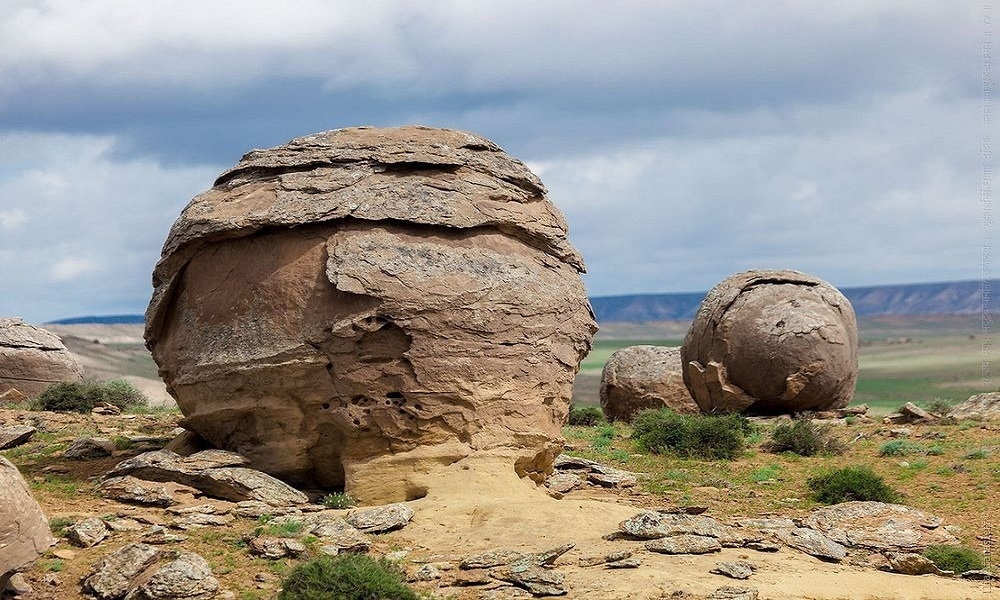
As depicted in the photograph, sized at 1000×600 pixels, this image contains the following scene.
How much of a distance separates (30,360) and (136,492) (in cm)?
1496

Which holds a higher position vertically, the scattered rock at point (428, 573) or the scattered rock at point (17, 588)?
the scattered rock at point (428, 573)

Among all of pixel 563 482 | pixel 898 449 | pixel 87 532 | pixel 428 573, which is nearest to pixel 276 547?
pixel 428 573

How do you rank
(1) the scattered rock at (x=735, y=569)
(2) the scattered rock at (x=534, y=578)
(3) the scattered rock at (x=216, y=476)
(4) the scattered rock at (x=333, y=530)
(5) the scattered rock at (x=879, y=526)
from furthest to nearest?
(3) the scattered rock at (x=216, y=476) < (5) the scattered rock at (x=879, y=526) < (4) the scattered rock at (x=333, y=530) < (1) the scattered rock at (x=735, y=569) < (2) the scattered rock at (x=534, y=578)

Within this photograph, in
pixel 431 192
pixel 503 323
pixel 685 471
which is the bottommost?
pixel 685 471

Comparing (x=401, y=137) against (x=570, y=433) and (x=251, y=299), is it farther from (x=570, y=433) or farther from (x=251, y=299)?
(x=570, y=433)

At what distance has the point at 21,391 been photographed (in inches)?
959

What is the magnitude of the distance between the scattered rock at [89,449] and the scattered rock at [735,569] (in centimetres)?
782

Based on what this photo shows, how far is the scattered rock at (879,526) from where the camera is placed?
11.0 meters

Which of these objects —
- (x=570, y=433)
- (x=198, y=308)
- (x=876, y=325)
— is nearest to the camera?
(x=198, y=308)

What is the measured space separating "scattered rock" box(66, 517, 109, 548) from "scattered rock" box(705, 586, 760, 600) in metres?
4.98

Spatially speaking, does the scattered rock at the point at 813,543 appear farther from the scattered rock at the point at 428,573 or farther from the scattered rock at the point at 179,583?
the scattered rock at the point at 179,583

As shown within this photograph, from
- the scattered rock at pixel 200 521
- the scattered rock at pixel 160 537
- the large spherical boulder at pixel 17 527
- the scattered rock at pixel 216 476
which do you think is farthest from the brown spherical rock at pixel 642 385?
the large spherical boulder at pixel 17 527

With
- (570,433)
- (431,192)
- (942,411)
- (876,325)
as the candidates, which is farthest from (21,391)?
(876,325)

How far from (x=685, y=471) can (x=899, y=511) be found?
3857 millimetres
